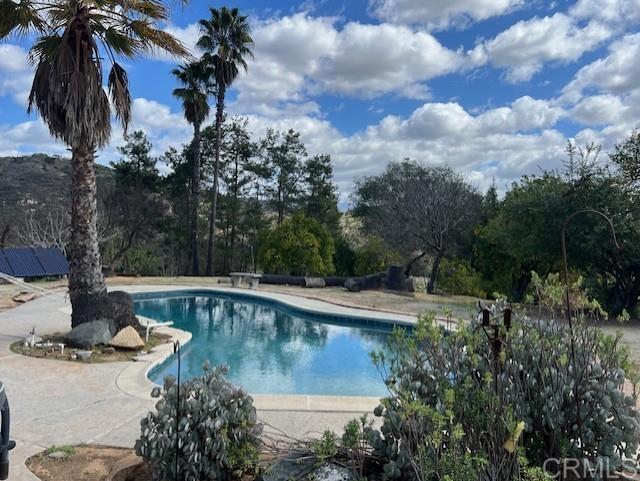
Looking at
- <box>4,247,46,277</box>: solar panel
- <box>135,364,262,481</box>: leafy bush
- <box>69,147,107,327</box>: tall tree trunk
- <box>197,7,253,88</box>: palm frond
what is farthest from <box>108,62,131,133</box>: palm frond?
<box>197,7,253,88</box>: palm frond

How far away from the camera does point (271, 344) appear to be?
1137cm

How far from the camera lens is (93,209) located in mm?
8828

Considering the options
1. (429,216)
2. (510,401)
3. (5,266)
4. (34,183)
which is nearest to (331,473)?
(510,401)

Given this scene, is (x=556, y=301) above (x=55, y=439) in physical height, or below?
above

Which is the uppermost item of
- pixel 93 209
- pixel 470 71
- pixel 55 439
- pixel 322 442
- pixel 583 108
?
pixel 470 71

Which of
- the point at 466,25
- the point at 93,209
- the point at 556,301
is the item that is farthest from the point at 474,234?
the point at 556,301

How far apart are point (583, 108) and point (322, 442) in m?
16.3

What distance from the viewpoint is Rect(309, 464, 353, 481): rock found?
113 inches

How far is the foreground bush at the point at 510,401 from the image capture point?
2.56 m

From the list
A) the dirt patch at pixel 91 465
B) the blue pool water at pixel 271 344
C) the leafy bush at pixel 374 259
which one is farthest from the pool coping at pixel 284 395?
the leafy bush at pixel 374 259

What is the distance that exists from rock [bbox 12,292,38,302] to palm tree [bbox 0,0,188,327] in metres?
Result: 6.32

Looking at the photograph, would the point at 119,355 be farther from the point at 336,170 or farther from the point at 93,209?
the point at 336,170

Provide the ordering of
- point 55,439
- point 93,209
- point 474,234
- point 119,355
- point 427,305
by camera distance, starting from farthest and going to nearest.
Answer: point 474,234 → point 427,305 → point 93,209 → point 119,355 → point 55,439

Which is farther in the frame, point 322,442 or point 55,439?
point 55,439
